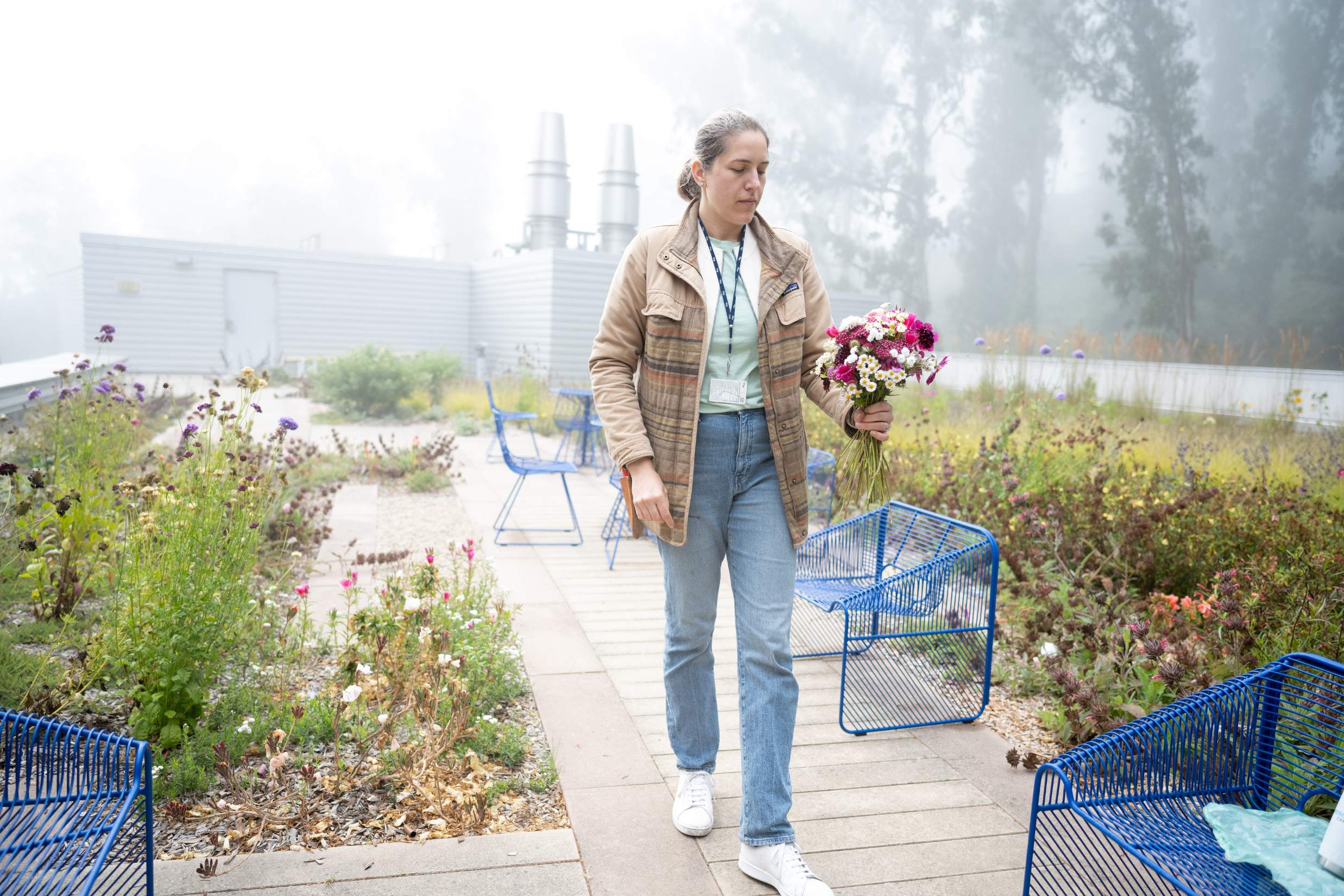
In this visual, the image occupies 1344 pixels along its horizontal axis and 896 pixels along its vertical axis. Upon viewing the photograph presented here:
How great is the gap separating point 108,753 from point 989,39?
71.7 ft

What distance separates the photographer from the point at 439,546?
18.2 feet

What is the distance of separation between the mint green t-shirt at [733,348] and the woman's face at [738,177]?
14 centimetres

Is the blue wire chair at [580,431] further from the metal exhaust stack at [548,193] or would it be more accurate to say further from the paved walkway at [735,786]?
the metal exhaust stack at [548,193]

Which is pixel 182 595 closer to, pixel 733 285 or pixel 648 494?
pixel 648 494

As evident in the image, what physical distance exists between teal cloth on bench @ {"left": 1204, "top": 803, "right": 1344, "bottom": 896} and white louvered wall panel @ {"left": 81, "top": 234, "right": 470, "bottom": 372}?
717 inches

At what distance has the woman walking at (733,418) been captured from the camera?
2121 mm

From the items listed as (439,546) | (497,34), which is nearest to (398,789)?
(439,546)

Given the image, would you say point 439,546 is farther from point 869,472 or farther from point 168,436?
point 168,436

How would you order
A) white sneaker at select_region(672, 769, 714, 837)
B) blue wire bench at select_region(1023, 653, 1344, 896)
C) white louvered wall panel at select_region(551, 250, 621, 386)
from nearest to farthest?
blue wire bench at select_region(1023, 653, 1344, 896) → white sneaker at select_region(672, 769, 714, 837) → white louvered wall panel at select_region(551, 250, 621, 386)

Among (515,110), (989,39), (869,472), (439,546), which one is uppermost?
(515,110)

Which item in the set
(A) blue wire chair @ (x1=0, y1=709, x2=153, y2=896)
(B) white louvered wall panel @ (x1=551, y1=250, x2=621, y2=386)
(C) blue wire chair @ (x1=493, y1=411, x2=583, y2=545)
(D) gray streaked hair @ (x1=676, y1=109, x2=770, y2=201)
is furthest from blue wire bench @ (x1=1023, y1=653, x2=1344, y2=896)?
(B) white louvered wall panel @ (x1=551, y1=250, x2=621, y2=386)

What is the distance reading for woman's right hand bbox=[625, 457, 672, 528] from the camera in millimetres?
2066

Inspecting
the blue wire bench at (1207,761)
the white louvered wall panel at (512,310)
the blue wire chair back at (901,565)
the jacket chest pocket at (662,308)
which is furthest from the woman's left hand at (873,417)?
Result: the white louvered wall panel at (512,310)

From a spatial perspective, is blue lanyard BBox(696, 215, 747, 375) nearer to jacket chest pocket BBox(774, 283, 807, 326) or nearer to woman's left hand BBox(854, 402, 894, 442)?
jacket chest pocket BBox(774, 283, 807, 326)
